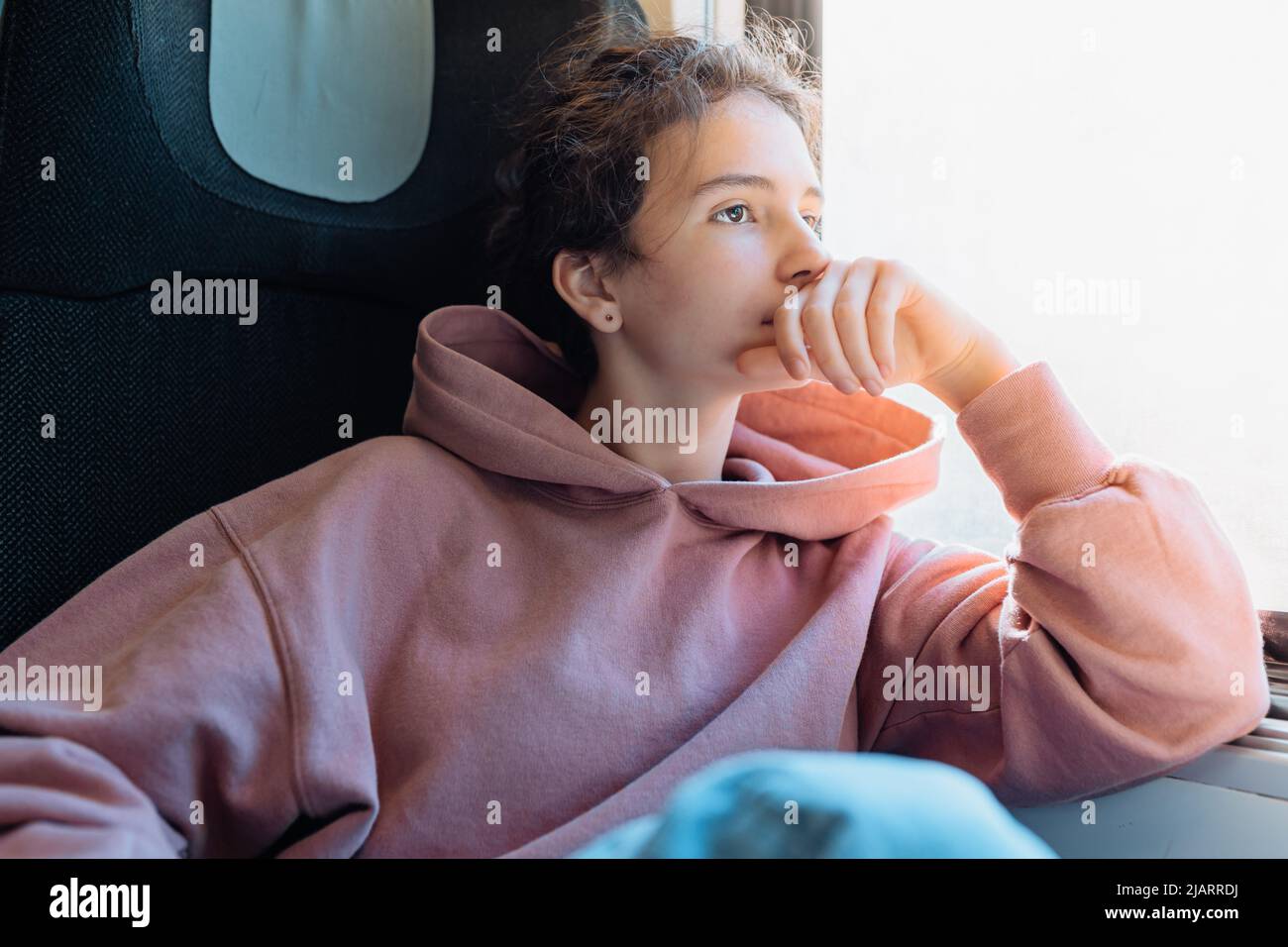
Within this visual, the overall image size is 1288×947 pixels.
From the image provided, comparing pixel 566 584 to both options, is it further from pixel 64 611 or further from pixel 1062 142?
pixel 1062 142

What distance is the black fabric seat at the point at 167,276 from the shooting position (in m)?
1.00

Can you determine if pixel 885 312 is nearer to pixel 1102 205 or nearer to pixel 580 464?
pixel 580 464

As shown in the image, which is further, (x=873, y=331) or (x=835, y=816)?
(x=873, y=331)

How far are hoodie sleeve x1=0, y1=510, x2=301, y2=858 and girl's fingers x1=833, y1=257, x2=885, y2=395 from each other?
1.88 feet

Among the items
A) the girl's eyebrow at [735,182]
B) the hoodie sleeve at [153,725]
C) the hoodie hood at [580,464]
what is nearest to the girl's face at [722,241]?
the girl's eyebrow at [735,182]

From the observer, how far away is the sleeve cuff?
3.08ft

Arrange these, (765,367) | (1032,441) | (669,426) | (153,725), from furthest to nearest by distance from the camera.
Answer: (669,426), (765,367), (1032,441), (153,725)

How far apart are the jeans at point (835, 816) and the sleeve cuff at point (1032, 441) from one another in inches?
16.5

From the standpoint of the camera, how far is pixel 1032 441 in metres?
0.96

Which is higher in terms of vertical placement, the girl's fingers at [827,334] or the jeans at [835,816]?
the girl's fingers at [827,334]

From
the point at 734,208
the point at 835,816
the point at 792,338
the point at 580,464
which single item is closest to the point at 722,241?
the point at 734,208

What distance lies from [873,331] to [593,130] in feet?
1.39

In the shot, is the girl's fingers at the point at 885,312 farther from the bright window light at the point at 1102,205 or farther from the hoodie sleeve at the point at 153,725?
the hoodie sleeve at the point at 153,725

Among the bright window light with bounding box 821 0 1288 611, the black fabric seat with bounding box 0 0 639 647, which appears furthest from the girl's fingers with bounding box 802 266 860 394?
the black fabric seat with bounding box 0 0 639 647
